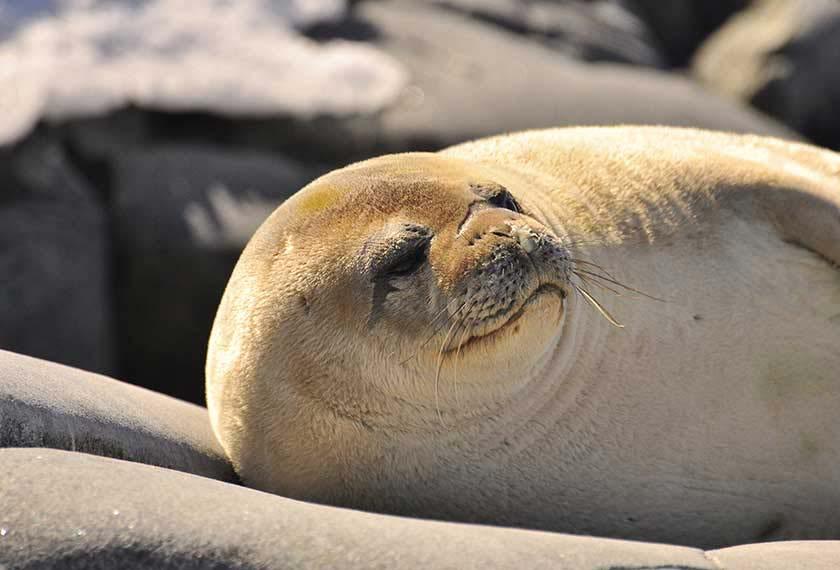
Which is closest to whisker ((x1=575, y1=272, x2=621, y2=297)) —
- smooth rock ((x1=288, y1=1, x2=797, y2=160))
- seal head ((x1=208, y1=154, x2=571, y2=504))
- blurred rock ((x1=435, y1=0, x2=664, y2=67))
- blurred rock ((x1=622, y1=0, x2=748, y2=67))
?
Answer: seal head ((x1=208, y1=154, x2=571, y2=504))

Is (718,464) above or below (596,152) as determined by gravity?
below

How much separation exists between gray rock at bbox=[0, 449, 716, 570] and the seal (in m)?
0.46

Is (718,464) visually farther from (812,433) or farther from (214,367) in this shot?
(214,367)

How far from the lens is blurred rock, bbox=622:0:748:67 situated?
11312mm

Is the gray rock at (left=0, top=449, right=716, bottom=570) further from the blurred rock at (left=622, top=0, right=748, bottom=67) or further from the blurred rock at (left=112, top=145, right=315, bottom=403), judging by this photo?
Answer: the blurred rock at (left=622, top=0, right=748, bottom=67)

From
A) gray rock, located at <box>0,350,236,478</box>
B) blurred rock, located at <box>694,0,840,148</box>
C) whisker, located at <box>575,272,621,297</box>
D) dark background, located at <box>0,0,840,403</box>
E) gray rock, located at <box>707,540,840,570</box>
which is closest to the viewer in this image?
gray rock, located at <box>707,540,840,570</box>

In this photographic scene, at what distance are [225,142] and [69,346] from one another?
5.84 feet

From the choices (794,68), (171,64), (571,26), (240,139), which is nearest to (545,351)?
(240,139)

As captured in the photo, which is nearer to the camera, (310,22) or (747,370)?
(747,370)

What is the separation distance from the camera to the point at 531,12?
9.72 metres

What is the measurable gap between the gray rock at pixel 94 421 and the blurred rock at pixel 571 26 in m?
6.28

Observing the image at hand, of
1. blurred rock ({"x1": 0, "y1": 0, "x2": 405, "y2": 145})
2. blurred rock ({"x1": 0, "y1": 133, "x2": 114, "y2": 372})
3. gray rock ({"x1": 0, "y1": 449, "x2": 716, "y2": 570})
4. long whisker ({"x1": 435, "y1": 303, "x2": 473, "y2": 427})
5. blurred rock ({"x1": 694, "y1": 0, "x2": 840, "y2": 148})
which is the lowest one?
blurred rock ({"x1": 0, "y1": 133, "x2": 114, "y2": 372})

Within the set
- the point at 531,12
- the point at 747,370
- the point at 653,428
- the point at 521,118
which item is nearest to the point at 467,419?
the point at 653,428

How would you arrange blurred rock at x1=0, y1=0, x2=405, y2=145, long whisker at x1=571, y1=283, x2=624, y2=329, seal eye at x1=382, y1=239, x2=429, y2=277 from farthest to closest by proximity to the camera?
blurred rock at x1=0, y1=0, x2=405, y2=145 → long whisker at x1=571, y1=283, x2=624, y2=329 → seal eye at x1=382, y1=239, x2=429, y2=277
